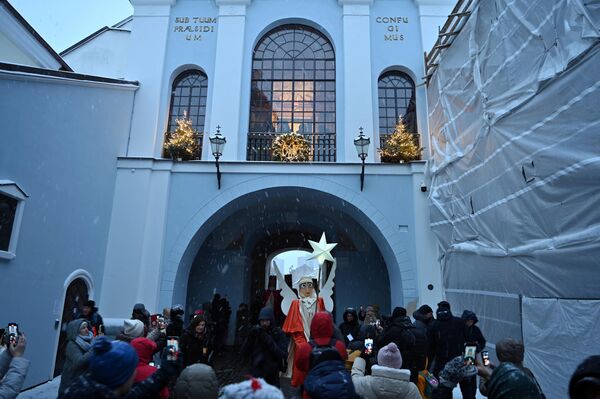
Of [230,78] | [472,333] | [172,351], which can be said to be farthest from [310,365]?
[230,78]

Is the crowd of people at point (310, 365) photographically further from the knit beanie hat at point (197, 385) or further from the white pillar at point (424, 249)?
the white pillar at point (424, 249)

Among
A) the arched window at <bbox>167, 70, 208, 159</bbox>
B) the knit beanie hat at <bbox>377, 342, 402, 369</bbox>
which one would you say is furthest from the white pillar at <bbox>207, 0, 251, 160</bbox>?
the knit beanie hat at <bbox>377, 342, 402, 369</bbox>

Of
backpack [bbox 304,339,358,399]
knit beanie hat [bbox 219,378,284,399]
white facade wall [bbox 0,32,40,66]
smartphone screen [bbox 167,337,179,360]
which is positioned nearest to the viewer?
knit beanie hat [bbox 219,378,284,399]

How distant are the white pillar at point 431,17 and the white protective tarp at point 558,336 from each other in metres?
8.70

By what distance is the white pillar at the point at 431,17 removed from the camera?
41.4ft

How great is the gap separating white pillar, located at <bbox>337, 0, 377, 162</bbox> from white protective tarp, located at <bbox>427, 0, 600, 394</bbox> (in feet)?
7.81

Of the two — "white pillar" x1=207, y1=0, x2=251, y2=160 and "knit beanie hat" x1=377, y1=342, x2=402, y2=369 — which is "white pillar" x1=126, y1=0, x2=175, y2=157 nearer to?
"white pillar" x1=207, y1=0, x2=251, y2=160

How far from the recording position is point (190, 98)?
13188 millimetres

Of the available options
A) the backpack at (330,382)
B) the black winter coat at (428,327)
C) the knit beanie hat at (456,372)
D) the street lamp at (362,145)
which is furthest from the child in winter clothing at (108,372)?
the street lamp at (362,145)

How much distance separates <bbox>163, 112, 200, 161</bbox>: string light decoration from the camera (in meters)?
11.8

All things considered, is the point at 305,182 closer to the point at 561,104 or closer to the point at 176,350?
the point at 561,104

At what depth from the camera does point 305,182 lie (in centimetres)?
1150

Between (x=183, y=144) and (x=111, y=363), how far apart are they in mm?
10006

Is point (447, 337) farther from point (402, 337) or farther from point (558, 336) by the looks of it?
point (558, 336)
